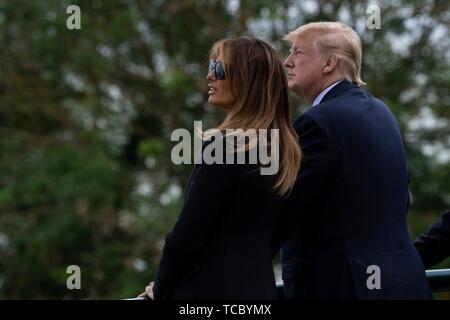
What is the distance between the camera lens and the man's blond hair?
3.27 metres

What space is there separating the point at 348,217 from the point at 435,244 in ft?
1.54

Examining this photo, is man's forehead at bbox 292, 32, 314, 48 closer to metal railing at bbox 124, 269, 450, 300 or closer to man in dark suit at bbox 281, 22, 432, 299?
man in dark suit at bbox 281, 22, 432, 299

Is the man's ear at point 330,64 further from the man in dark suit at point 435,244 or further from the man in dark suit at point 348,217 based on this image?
the man in dark suit at point 435,244

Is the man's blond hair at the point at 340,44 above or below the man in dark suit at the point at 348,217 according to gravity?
above

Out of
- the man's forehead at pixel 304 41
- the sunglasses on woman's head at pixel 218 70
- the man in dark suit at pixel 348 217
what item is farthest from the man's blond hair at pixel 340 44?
the sunglasses on woman's head at pixel 218 70

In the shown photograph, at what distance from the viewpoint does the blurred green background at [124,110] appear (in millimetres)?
11688

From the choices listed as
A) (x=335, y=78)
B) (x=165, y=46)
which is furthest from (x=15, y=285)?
(x=335, y=78)

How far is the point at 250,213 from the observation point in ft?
9.00

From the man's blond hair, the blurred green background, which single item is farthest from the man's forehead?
the blurred green background

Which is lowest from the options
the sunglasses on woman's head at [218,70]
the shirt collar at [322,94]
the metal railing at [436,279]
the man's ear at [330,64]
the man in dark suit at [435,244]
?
the metal railing at [436,279]

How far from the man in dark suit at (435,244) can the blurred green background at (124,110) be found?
Result: 25.8 ft

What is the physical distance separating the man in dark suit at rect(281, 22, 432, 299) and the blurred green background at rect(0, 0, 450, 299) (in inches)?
320

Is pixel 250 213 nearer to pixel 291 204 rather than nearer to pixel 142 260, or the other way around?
pixel 291 204

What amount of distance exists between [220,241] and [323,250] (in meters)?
0.40
